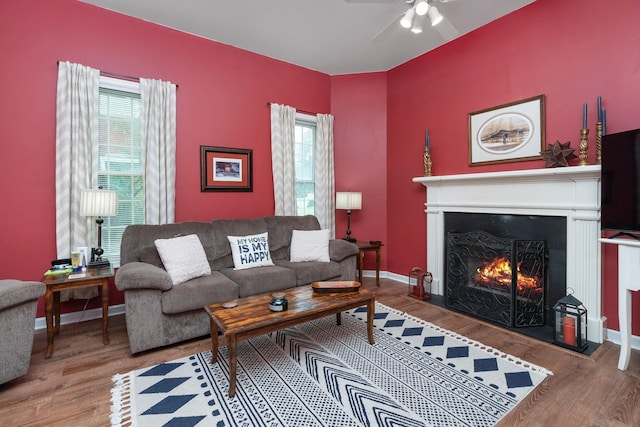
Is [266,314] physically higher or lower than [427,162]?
lower

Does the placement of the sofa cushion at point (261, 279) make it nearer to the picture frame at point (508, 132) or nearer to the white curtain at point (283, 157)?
the white curtain at point (283, 157)

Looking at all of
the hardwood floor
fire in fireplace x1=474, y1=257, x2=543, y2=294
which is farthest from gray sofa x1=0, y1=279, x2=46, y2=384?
fire in fireplace x1=474, y1=257, x2=543, y2=294

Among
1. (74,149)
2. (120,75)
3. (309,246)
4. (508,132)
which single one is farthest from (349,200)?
(74,149)

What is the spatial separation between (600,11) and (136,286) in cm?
440

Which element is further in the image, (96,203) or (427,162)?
(427,162)

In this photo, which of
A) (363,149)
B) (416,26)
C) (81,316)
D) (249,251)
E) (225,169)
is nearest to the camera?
(416,26)

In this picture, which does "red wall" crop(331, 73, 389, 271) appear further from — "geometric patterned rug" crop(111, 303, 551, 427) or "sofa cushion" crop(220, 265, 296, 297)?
"geometric patterned rug" crop(111, 303, 551, 427)

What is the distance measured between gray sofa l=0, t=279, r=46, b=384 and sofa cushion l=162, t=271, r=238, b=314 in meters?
0.79

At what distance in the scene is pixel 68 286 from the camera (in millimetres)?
2346

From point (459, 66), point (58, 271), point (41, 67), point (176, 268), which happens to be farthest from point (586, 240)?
point (41, 67)

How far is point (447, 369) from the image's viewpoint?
2.14 m

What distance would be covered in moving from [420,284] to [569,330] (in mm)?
1457

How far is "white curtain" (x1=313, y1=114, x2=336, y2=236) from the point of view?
180 inches

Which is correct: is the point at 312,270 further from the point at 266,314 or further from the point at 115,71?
the point at 115,71
